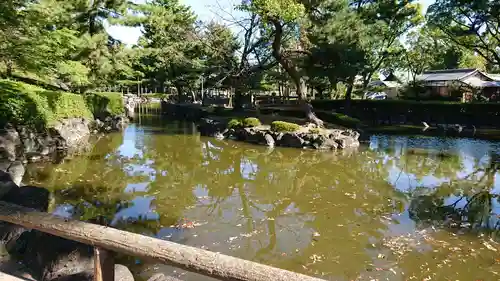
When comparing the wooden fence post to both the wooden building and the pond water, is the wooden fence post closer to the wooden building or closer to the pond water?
the pond water

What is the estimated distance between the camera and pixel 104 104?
20.8 meters

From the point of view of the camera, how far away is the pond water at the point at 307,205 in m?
4.86

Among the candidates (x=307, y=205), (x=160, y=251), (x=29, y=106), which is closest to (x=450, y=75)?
(x=307, y=205)

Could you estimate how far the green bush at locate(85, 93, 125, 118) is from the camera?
19.2 meters

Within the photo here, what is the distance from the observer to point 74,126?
14648mm

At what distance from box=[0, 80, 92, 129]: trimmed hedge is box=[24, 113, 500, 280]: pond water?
67.0 inches

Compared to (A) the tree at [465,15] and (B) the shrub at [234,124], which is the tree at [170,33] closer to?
(B) the shrub at [234,124]

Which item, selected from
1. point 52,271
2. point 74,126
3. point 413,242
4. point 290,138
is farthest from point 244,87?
point 52,271

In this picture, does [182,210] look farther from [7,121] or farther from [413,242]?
[7,121]

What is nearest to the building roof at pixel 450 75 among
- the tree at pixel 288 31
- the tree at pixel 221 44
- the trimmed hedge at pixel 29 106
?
the tree at pixel 288 31

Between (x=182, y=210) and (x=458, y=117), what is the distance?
2322 centimetres

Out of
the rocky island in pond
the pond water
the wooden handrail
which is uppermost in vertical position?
the wooden handrail

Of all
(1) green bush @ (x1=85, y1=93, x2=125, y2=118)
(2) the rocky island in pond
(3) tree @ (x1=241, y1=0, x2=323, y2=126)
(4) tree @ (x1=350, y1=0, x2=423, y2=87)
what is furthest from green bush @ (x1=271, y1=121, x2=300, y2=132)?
(1) green bush @ (x1=85, y1=93, x2=125, y2=118)

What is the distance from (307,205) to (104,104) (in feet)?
55.6
